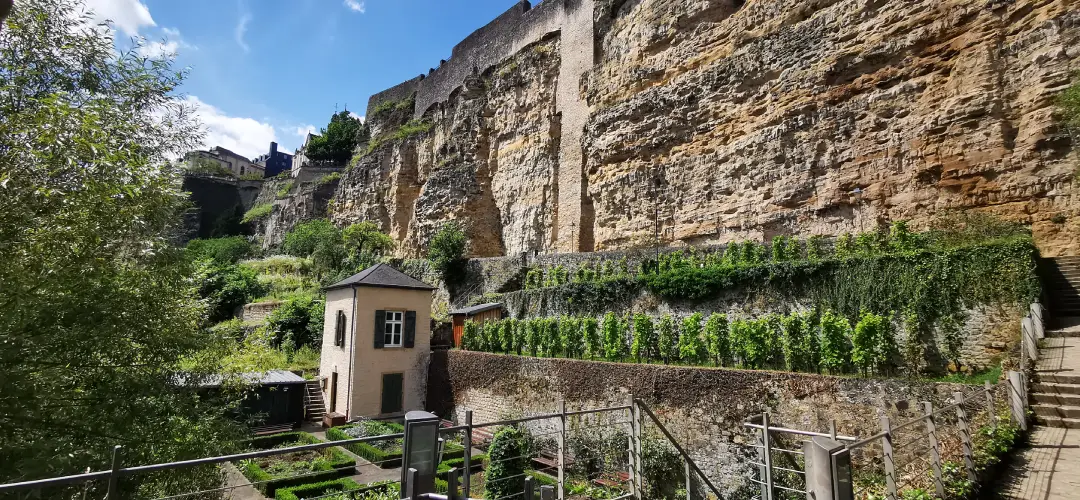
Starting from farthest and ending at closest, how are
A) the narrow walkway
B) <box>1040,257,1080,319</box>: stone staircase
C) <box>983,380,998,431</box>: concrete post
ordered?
<box>1040,257,1080,319</box>: stone staircase
<box>983,380,998,431</box>: concrete post
the narrow walkway

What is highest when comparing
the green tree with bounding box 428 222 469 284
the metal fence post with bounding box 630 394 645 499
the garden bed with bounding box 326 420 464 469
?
the green tree with bounding box 428 222 469 284

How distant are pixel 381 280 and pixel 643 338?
9.36 meters

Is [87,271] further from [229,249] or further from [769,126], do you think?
[229,249]

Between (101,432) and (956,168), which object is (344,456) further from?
(956,168)

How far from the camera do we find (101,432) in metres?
5.61

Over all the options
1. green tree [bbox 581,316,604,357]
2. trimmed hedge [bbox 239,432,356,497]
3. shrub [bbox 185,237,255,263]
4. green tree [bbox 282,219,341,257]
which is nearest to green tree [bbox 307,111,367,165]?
shrub [bbox 185,237,255,263]

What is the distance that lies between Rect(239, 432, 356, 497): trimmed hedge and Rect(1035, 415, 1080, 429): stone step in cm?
985

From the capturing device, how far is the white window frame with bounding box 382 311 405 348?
1761cm

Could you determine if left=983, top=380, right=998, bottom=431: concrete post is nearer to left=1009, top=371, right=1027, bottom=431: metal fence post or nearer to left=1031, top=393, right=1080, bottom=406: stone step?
left=1009, top=371, right=1027, bottom=431: metal fence post

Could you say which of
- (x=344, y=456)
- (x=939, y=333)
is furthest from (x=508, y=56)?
(x=939, y=333)

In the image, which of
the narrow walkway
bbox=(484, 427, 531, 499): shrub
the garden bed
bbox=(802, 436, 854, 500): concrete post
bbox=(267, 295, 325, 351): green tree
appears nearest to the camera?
bbox=(802, 436, 854, 500): concrete post

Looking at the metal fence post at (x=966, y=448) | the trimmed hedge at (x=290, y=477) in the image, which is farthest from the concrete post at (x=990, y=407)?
the trimmed hedge at (x=290, y=477)

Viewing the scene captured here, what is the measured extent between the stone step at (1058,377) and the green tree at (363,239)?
3107cm

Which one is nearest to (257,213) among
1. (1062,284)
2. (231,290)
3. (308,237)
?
(308,237)
